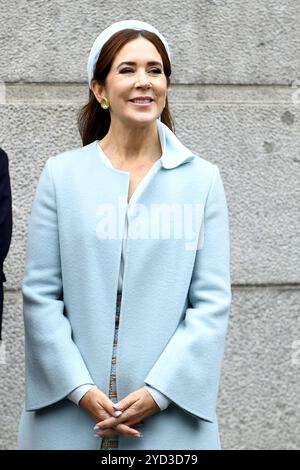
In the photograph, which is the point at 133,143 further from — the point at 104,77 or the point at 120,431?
the point at 120,431

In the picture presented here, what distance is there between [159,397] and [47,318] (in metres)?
0.42

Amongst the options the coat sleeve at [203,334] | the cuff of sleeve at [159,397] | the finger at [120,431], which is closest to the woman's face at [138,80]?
the coat sleeve at [203,334]

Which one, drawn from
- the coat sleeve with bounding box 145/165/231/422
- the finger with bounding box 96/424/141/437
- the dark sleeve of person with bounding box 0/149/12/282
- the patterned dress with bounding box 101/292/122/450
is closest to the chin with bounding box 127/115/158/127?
the coat sleeve with bounding box 145/165/231/422

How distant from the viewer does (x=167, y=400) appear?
10.6 feet

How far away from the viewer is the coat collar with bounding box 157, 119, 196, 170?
3338 millimetres

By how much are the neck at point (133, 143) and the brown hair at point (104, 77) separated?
0.42ft

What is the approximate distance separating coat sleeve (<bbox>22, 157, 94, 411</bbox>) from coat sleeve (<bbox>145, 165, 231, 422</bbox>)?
256 mm

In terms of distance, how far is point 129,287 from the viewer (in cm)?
325

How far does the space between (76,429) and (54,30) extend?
192cm

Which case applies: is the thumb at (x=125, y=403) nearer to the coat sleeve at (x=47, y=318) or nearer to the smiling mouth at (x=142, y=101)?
the coat sleeve at (x=47, y=318)

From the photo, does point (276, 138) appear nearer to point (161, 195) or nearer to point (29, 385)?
point (161, 195)

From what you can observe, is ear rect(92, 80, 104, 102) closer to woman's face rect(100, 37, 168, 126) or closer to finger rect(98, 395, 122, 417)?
woman's face rect(100, 37, 168, 126)

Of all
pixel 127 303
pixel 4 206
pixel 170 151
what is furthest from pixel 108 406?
pixel 170 151

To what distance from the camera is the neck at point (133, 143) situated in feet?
11.0
